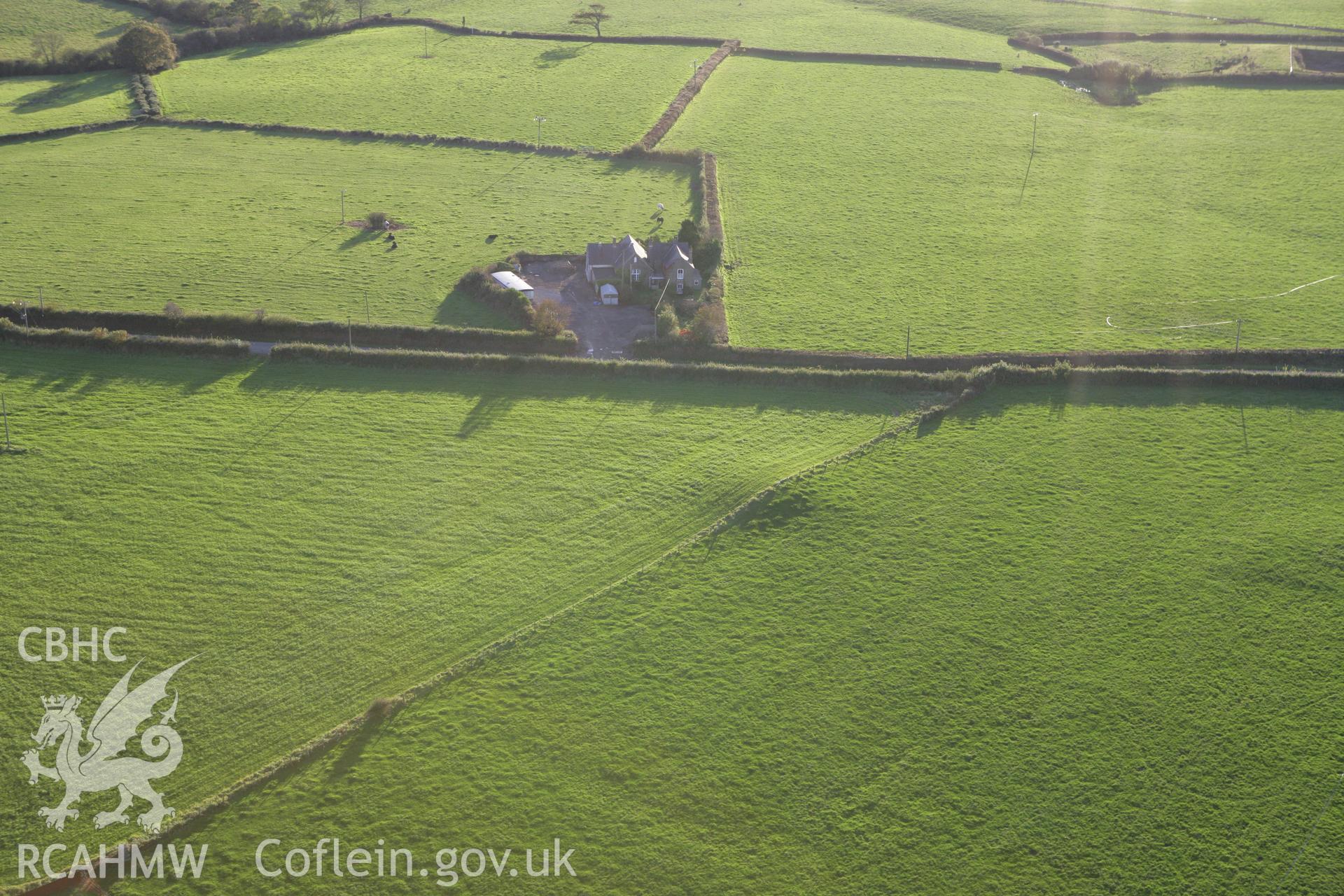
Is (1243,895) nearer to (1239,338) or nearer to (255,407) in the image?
(1239,338)

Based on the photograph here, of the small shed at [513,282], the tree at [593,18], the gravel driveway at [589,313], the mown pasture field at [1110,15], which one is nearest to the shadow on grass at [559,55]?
the tree at [593,18]

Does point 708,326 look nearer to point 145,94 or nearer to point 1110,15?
point 145,94

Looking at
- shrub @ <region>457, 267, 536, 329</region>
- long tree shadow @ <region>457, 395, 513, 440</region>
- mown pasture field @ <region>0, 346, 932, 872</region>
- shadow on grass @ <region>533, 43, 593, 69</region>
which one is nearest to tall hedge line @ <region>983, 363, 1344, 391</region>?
mown pasture field @ <region>0, 346, 932, 872</region>

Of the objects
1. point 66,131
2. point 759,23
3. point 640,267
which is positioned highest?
point 759,23

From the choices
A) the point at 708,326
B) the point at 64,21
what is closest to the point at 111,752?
the point at 708,326

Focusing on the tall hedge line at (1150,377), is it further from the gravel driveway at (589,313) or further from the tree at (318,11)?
the tree at (318,11)

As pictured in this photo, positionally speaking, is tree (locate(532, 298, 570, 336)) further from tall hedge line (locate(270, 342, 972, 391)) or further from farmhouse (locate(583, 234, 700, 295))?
farmhouse (locate(583, 234, 700, 295))
